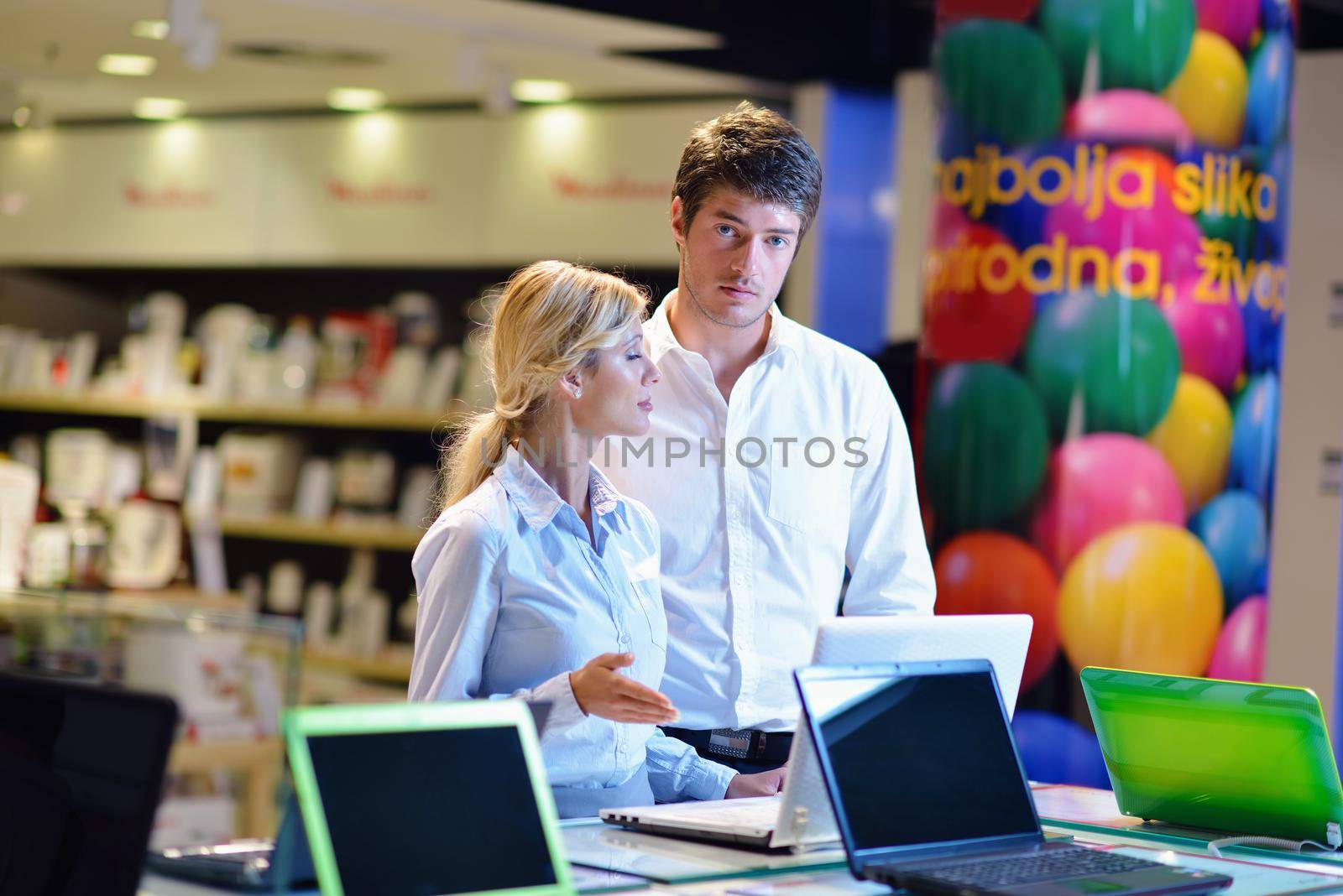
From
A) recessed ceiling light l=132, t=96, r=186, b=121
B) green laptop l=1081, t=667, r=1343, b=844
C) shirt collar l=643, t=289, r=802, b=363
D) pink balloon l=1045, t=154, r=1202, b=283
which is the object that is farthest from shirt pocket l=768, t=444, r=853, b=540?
recessed ceiling light l=132, t=96, r=186, b=121

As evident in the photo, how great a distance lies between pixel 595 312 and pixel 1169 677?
88 centimetres

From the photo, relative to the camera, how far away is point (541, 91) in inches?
231

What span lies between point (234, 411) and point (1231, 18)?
167 inches

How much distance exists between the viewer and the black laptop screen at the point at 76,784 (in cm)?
147

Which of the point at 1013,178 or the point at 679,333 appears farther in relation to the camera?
the point at 1013,178

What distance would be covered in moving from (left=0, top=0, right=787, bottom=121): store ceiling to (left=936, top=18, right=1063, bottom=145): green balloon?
1291 mm

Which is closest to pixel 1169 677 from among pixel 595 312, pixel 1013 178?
pixel 595 312

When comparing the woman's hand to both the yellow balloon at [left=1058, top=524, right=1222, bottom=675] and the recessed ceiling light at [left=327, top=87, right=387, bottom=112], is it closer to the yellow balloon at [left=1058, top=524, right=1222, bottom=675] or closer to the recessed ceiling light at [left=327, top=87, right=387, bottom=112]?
the yellow balloon at [left=1058, top=524, right=1222, bottom=675]

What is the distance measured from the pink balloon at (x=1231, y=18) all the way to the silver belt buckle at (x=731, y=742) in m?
2.07

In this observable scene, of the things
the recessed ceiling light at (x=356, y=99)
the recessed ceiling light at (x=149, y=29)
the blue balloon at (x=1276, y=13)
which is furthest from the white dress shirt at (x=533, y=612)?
the recessed ceiling light at (x=356, y=99)

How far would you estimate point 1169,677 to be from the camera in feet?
7.25

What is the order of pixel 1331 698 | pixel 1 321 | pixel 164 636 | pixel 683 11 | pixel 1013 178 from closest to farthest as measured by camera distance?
pixel 164 636 < pixel 1013 178 < pixel 683 11 < pixel 1331 698 < pixel 1 321

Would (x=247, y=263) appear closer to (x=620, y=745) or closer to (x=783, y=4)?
(x=783, y=4)

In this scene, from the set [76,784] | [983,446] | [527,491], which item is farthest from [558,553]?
[983,446]
